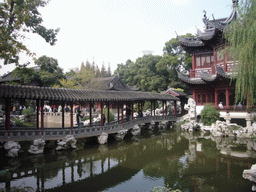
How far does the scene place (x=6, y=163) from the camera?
8250mm

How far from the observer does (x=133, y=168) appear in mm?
8109

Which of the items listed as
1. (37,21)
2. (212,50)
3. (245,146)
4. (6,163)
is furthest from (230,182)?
(212,50)

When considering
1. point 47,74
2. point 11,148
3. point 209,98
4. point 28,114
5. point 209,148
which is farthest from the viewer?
point 47,74

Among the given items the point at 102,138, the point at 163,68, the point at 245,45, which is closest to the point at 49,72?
the point at 102,138

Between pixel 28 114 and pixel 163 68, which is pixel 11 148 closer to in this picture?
pixel 28 114

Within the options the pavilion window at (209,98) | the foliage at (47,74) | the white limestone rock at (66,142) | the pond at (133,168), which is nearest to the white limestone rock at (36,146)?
the pond at (133,168)

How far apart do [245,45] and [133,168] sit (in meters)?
5.92

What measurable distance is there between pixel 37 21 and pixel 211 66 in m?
15.4

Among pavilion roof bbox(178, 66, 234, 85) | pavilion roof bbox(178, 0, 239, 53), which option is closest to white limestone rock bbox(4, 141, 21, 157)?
pavilion roof bbox(178, 66, 234, 85)

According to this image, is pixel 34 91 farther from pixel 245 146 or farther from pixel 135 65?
pixel 135 65

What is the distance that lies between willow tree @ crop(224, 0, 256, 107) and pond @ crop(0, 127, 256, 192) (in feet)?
10.3

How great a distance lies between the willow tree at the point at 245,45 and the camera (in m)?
6.19

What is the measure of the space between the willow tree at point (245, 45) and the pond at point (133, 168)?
3.14 m

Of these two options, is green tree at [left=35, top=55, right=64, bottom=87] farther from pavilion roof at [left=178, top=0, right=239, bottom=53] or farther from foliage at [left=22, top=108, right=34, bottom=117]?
pavilion roof at [left=178, top=0, right=239, bottom=53]
